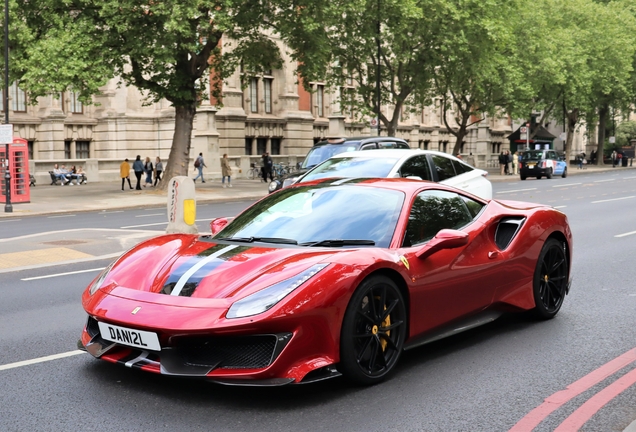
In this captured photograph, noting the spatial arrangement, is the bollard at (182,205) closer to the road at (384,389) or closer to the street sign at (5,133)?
the road at (384,389)

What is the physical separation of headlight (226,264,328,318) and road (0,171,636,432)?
588 mm

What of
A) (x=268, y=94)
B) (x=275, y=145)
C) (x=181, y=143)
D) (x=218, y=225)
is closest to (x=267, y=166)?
(x=275, y=145)

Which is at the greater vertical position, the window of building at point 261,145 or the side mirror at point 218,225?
the window of building at point 261,145

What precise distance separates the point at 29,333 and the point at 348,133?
49.0 metres

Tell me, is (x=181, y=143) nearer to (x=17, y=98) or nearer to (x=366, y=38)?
(x=366, y=38)

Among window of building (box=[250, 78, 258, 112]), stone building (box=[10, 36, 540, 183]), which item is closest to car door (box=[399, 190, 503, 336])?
stone building (box=[10, 36, 540, 183])

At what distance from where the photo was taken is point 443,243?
581 cm

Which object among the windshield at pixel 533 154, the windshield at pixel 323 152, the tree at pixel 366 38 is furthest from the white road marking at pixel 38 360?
the windshield at pixel 533 154

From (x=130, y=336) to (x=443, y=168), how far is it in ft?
31.7

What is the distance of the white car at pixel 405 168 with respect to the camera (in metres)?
13.2

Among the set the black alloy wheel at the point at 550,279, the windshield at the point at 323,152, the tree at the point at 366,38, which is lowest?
the black alloy wheel at the point at 550,279

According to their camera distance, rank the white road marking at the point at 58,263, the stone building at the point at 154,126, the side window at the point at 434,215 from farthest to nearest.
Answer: the stone building at the point at 154,126
the white road marking at the point at 58,263
the side window at the point at 434,215

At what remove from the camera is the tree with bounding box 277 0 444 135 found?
31312 mm

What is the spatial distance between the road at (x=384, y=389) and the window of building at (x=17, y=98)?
121ft
